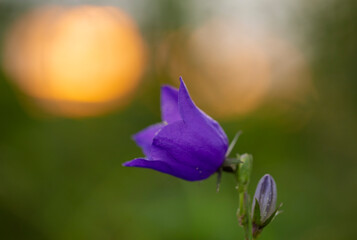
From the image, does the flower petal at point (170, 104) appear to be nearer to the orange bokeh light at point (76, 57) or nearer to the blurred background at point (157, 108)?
the blurred background at point (157, 108)

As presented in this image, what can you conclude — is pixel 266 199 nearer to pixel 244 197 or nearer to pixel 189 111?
pixel 244 197

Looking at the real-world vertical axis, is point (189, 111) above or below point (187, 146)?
above

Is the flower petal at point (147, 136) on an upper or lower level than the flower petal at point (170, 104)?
lower

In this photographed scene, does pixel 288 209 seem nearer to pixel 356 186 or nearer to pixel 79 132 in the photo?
pixel 356 186

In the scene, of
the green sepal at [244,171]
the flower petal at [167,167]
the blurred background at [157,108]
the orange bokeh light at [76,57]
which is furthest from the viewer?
the orange bokeh light at [76,57]

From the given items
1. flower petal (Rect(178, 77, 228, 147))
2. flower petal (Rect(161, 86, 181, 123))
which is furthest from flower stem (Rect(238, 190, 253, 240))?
flower petal (Rect(161, 86, 181, 123))

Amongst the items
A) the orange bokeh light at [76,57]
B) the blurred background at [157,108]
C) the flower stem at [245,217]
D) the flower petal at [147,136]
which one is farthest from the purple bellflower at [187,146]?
the orange bokeh light at [76,57]

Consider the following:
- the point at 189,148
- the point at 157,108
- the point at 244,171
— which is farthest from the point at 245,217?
the point at 157,108
